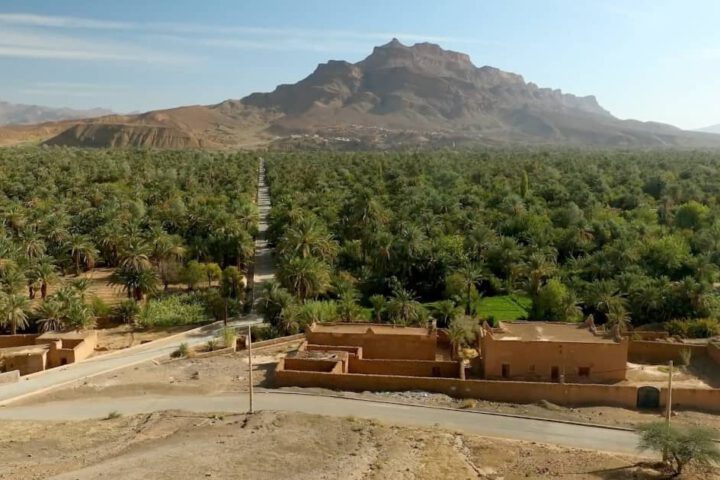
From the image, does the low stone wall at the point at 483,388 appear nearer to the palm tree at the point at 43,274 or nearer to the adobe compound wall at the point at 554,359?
the adobe compound wall at the point at 554,359

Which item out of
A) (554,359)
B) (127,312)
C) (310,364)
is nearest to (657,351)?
(554,359)

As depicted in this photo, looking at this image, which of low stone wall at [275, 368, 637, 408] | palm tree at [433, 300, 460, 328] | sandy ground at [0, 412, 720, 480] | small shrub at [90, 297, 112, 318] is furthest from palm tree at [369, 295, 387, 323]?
small shrub at [90, 297, 112, 318]

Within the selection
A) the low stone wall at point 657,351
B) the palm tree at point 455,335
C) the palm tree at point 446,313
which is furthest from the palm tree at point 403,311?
the low stone wall at point 657,351

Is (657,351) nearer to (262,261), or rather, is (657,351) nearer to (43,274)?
(262,261)

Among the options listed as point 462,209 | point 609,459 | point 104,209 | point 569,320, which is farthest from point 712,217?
point 104,209

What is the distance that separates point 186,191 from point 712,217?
170 feet

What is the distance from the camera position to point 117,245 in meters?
50.1

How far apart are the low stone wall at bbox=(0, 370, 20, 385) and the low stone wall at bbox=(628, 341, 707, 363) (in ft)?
88.4

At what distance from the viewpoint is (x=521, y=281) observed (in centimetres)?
4722

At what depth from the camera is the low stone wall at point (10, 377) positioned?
93.7 feet

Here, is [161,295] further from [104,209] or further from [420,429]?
[420,429]

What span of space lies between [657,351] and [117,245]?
1448 inches

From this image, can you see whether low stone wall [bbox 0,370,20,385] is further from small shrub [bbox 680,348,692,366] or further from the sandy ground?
small shrub [bbox 680,348,692,366]

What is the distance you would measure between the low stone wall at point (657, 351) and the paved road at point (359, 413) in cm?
889
